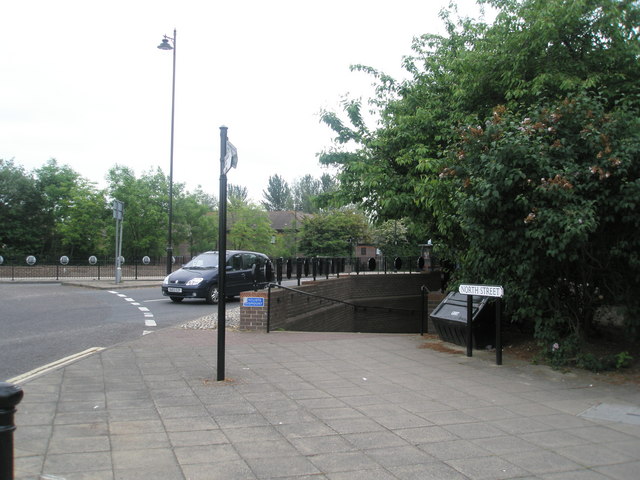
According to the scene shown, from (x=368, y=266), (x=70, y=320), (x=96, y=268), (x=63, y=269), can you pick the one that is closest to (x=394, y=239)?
(x=368, y=266)

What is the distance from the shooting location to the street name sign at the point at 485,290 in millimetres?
7082

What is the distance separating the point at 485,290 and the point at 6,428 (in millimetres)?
6179

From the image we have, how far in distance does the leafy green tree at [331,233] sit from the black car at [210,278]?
3481cm

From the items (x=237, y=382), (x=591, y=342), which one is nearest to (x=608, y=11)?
(x=591, y=342)

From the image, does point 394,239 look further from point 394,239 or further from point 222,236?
point 222,236

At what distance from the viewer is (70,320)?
11594mm

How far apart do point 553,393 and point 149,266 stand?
86.8ft

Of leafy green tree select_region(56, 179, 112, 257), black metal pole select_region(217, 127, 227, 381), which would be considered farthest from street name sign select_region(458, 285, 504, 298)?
leafy green tree select_region(56, 179, 112, 257)

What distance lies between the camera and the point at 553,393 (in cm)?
587

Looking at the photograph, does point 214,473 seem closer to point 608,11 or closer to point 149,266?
point 608,11

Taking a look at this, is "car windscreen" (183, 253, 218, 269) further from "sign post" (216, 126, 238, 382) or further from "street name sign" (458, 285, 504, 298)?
"sign post" (216, 126, 238, 382)

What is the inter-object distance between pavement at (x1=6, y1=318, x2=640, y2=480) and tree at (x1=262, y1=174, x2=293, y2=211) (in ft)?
323

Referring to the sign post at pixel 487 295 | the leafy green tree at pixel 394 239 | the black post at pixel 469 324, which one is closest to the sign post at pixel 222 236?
the sign post at pixel 487 295

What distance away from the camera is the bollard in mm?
2422
